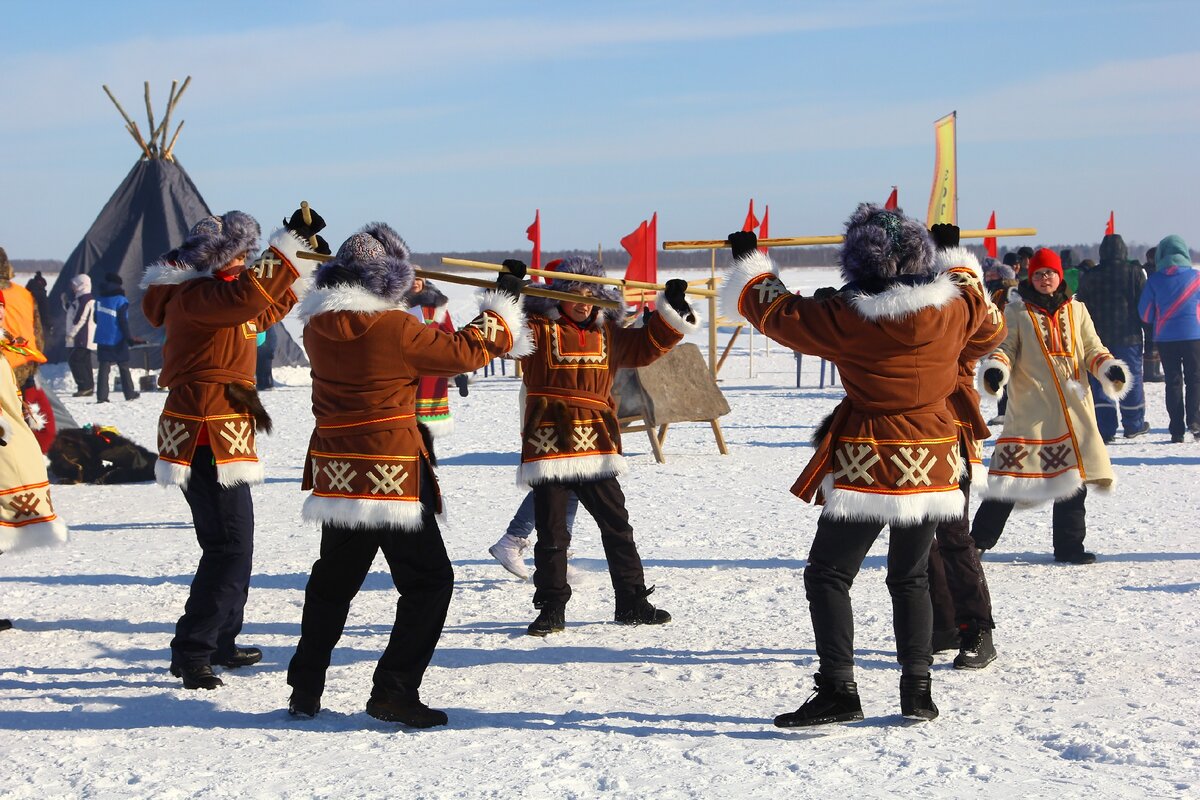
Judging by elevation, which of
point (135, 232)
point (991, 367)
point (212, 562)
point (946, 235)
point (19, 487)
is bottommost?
point (212, 562)

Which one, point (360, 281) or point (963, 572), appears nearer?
point (360, 281)

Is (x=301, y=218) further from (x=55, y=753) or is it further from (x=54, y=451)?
(x=54, y=451)

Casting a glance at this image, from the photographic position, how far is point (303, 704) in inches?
178

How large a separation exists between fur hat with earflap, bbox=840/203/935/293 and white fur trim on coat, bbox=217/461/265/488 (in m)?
2.33

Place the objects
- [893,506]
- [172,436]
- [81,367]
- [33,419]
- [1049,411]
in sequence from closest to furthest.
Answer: [893,506] < [172,436] < [33,419] < [1049,411] < [81,367]

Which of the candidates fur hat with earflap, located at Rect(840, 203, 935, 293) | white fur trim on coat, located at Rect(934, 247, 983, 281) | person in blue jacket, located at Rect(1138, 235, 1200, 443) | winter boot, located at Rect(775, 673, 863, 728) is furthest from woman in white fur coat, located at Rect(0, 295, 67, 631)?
person in blue jacket, located at Rect(1138, 235, 1200, 443)

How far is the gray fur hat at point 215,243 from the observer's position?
4.95 m

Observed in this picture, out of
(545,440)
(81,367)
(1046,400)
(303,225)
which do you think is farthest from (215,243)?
(81,367)

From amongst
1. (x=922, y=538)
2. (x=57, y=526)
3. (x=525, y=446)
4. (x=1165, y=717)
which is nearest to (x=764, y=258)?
(x=922, y=538)

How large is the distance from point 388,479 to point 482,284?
871mm

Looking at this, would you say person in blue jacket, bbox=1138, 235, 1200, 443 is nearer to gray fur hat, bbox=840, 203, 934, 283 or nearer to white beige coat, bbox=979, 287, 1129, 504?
white beige coat, bbox=979, 287, 1129, 504

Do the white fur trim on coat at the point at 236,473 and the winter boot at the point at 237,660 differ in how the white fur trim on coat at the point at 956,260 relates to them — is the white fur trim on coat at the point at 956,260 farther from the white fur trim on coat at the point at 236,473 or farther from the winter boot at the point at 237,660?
the winter boot at the point at 237,660

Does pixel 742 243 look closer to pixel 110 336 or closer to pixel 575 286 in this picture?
pixel 575 286

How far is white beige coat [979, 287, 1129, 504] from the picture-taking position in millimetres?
6445
